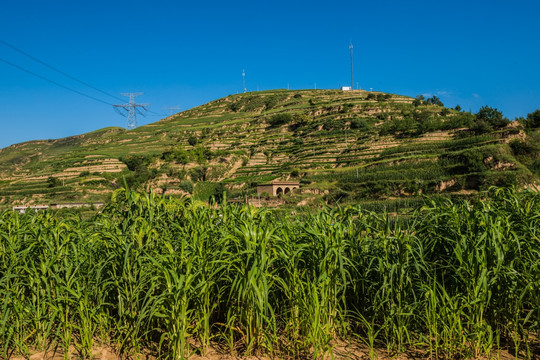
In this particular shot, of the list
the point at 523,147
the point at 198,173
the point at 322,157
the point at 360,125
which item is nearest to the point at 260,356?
the point at 523,147

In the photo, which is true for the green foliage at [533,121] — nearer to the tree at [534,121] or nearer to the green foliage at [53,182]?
the tree at [534,121]

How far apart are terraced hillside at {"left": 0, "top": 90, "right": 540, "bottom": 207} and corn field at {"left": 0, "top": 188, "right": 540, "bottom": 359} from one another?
663 inches

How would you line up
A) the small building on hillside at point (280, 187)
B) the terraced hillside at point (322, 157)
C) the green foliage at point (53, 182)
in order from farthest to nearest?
the green foliage at point (53, 182) < the small building on hillside at point (280, 187) < the terraced hillside at point (322, 157)

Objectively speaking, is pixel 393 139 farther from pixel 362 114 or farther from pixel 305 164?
pixel 362 114

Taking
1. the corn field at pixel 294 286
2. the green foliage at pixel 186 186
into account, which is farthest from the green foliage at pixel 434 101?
the corn field at pixel 294 286

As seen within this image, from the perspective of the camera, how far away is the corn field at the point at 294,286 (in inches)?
103

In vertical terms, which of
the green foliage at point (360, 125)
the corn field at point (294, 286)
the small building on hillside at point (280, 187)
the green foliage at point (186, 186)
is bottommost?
the corn field at point (294, 286)

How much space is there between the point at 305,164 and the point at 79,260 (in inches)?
1893

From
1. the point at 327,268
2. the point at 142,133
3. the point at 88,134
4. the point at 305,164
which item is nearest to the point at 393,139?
the point at 305,164

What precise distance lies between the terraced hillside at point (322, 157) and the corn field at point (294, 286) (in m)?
16.9

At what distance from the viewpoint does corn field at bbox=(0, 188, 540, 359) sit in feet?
Result: 8.62

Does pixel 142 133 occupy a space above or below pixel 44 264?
above

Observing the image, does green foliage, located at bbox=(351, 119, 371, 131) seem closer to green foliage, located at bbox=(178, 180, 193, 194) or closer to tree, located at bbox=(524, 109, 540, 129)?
tree, located at bbox=(524, 109, 540, 129)

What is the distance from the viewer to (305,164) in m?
50.8
